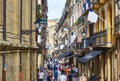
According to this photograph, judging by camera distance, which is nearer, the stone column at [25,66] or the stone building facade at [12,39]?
the stone building facade at [12,39]

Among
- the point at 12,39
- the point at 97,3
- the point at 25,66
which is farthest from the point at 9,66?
the point at 97,3

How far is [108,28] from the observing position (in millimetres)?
30141

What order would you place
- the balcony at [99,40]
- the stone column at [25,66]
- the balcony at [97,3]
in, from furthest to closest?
the balcony at [97,3] → the balcony at [99,40] → the stone column at [25,66]

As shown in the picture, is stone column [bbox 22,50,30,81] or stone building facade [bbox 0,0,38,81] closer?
stone building facade [bbox 0,0,38,81]

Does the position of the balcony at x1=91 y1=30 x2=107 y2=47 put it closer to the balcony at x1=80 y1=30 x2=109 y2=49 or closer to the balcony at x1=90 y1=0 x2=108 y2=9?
the balcony at x1=80 y1=30 x2=109 y2=49

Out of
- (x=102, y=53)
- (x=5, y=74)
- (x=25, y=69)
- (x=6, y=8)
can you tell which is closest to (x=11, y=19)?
(x=6, y=8)

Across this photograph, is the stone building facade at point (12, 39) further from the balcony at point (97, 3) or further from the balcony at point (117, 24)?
the balcony at point (97, 3)

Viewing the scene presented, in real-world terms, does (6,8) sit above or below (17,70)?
above

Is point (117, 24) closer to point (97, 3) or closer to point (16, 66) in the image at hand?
point (97, 3)

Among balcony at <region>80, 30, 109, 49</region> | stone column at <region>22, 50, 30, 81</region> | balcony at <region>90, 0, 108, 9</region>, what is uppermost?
balcony at <region>90, 0, 108, 9</region>

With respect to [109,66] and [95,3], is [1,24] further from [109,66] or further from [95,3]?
[95,3]

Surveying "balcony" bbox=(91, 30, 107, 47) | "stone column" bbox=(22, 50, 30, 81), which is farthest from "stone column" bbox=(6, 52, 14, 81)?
"balcony" bbox=(91, 30, 107, 47)

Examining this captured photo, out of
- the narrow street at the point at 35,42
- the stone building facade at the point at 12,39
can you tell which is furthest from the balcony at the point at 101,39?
the stone building facade at the point at 12,39

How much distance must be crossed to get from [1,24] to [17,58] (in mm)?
A: 4202
